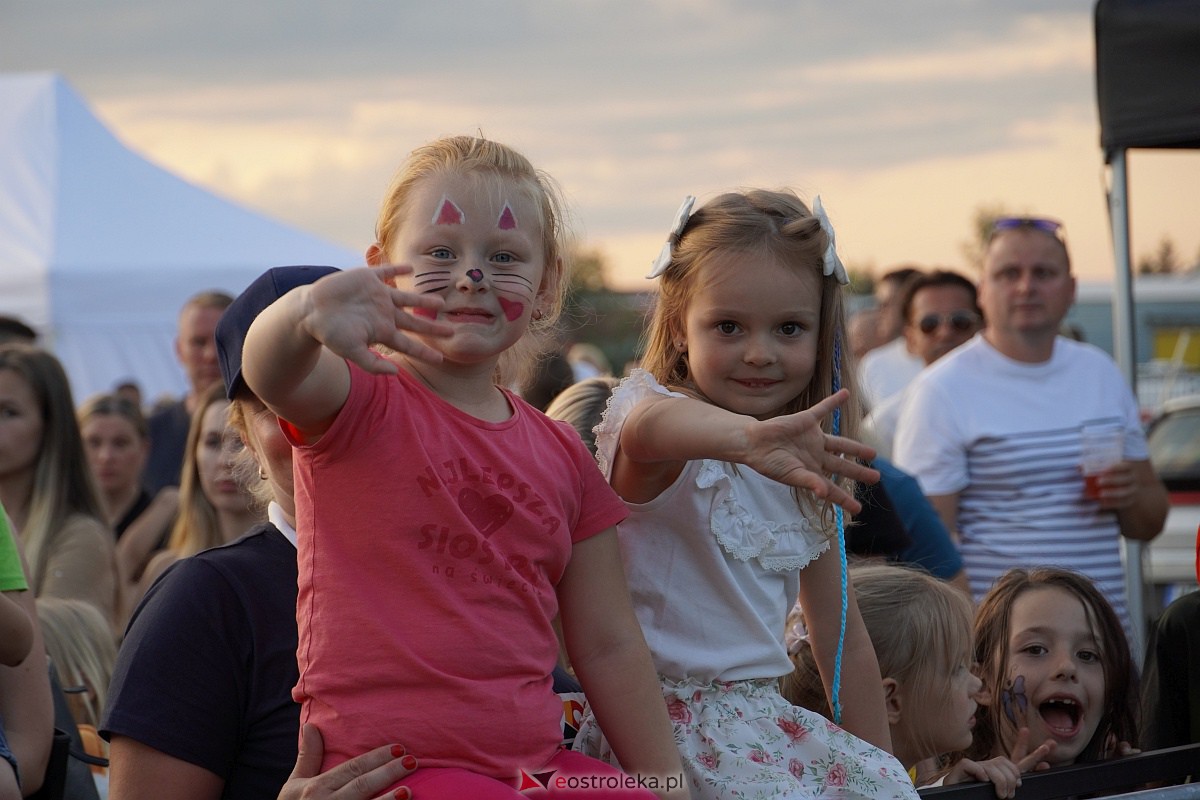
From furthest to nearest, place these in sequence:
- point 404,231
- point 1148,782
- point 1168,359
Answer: point 1168,359
point 1148,782
point 404,231

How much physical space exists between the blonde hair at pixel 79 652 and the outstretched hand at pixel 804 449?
252cm

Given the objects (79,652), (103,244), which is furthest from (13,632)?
(103,244)

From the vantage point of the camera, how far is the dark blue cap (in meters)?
2.22

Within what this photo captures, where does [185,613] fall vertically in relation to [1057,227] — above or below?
below

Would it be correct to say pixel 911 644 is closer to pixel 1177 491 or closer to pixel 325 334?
pixel 325 334

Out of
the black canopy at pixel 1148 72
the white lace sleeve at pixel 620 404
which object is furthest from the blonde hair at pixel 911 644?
the black canopy at pixel 1148 72

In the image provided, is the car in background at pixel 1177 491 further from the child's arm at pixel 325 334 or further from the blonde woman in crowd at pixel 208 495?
the child's arm at pixel 325 334

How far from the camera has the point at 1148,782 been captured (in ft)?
8.48

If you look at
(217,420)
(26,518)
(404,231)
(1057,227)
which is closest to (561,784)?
(404,231)

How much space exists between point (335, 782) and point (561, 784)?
0.31 m

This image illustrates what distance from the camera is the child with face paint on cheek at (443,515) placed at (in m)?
1.73

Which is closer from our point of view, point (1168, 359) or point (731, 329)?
point (731, 329)

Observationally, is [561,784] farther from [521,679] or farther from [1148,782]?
[1148,782]

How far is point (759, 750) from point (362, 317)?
104cm
